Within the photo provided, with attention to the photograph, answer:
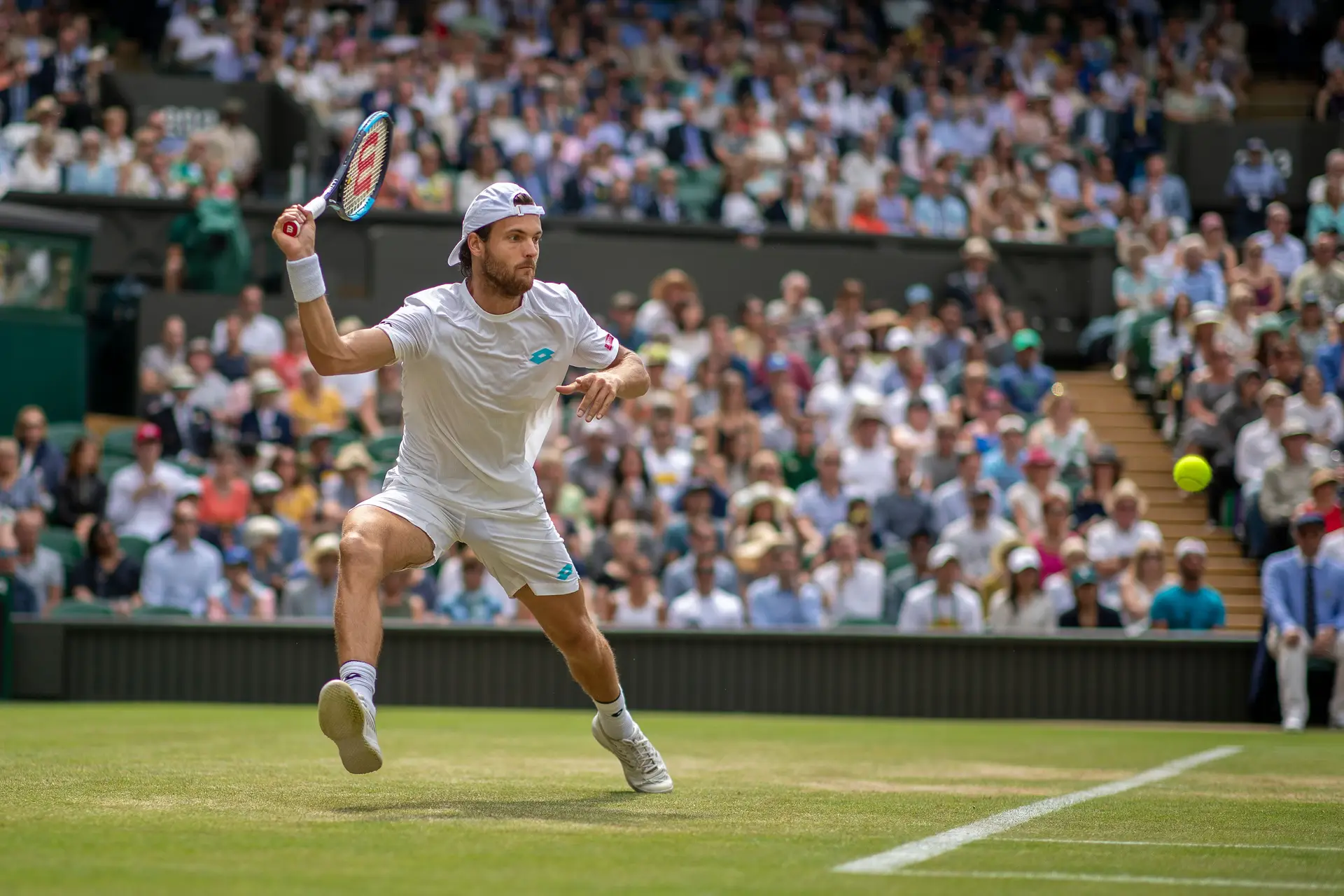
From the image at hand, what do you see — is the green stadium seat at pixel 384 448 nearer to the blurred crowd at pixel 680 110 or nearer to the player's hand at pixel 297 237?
the blurred crowd at pixel 680 110

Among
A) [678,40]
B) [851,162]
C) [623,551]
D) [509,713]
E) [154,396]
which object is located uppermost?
[678,40]

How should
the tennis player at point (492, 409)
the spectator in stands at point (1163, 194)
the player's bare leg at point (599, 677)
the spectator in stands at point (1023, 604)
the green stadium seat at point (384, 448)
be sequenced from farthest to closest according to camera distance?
the spectator in stands at point (1163, 194), the green stadium seat at point (384, 448), the spectator in stands at point (1023, 604), the player's bare leg at point (599, 677), the tennis player at point (492, 409)

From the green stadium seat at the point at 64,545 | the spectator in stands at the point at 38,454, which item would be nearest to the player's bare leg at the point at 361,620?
the green stadium seat at the point at 64,545

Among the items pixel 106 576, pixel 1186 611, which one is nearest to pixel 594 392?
pixel 1186 611

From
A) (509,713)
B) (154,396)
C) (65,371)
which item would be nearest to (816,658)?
(509,713)

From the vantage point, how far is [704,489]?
48.1 feet

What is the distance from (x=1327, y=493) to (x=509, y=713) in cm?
614

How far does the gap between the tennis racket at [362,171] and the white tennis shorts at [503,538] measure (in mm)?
1053

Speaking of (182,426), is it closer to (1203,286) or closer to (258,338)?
(258,338)

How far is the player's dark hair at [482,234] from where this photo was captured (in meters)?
6.51

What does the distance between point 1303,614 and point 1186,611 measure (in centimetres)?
109

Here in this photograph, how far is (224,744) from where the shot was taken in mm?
9094

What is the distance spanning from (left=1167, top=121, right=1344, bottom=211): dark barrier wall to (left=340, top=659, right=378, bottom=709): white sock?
1830cm

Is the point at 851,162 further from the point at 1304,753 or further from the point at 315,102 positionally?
the point at 1304,753
